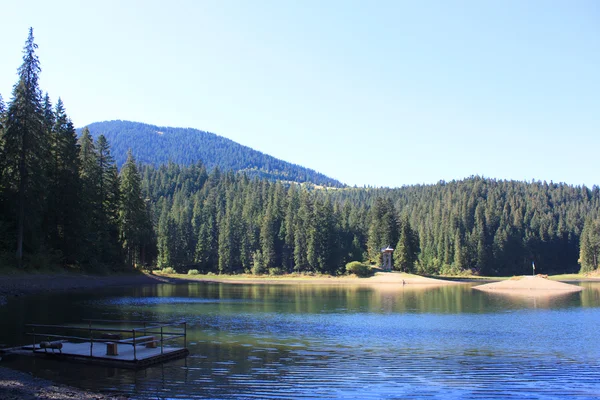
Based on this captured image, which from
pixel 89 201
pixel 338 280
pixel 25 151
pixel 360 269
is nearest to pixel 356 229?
pixel 360 269

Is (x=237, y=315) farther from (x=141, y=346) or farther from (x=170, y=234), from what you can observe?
(x=170, y=234)

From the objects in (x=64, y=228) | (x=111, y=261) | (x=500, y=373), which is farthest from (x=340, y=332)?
(x=111, y=261)

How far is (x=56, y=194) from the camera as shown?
5638 centimetres

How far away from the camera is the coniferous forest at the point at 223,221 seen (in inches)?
1929

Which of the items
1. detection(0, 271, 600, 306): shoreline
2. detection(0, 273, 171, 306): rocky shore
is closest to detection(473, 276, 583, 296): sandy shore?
detection(0, 271, 600, 306): shoreline

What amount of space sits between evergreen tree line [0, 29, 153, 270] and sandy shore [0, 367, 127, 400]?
1371 inches

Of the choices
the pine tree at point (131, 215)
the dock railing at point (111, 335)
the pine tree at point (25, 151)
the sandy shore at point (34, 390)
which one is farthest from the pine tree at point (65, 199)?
the sandy shore at point (34, 390)

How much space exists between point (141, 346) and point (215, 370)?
4437mm

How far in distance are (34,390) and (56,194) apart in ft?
155

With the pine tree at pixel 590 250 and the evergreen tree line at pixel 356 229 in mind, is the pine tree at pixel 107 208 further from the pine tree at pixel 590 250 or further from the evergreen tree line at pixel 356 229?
the pine tree at pixel 590 250

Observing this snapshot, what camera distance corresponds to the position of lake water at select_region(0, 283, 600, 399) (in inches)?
618

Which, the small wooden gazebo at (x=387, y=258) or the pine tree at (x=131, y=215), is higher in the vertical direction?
the pine tree at (x=131, y=215)

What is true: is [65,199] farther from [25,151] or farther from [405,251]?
[405,251]

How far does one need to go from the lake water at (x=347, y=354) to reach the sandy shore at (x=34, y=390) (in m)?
0.88
